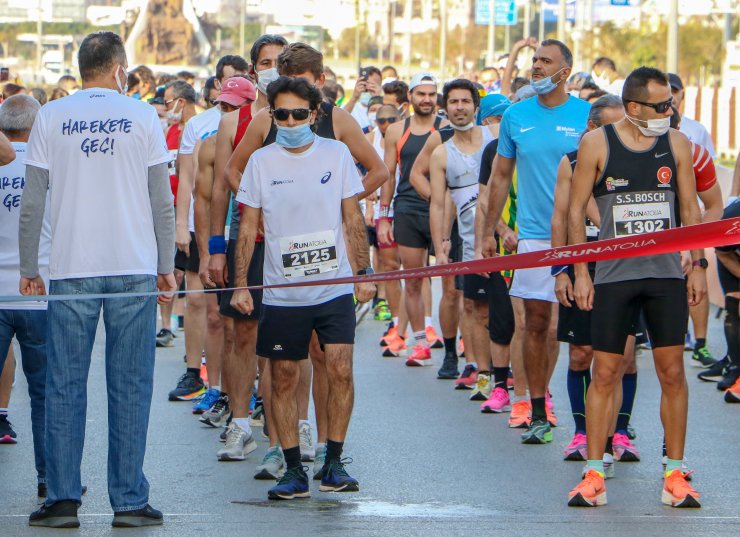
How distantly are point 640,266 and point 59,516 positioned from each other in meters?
3.00

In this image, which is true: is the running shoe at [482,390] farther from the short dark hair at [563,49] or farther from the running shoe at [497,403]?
the short dark hair at [563,49]

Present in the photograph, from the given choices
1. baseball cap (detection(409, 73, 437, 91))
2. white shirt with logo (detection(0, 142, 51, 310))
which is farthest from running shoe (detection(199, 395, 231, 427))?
baseball cap (detection(409, 73, 437, 91))

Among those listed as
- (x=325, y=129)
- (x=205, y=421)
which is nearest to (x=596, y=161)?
(x=325, y=129)

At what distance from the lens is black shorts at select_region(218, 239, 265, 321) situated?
28.2ft

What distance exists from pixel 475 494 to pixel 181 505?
149 cm

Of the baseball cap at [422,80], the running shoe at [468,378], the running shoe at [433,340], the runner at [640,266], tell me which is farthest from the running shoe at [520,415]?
the baseball cap at [422,80]

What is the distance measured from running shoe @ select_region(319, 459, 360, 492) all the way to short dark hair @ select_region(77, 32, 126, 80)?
2.29 m

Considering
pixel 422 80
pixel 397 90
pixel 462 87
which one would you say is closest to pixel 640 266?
pixel 462 87

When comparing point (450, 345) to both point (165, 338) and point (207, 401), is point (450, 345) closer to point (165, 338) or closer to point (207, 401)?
point (207, 401)

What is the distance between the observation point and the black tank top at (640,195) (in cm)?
746

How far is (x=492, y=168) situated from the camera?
9.91 meters

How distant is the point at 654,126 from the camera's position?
7.43 m

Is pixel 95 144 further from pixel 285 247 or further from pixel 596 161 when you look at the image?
pixel 596 161

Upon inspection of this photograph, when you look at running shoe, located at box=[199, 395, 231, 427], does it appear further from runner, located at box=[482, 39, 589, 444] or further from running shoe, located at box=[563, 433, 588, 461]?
running shoe, located at box=[563, 433, 588, 461]
